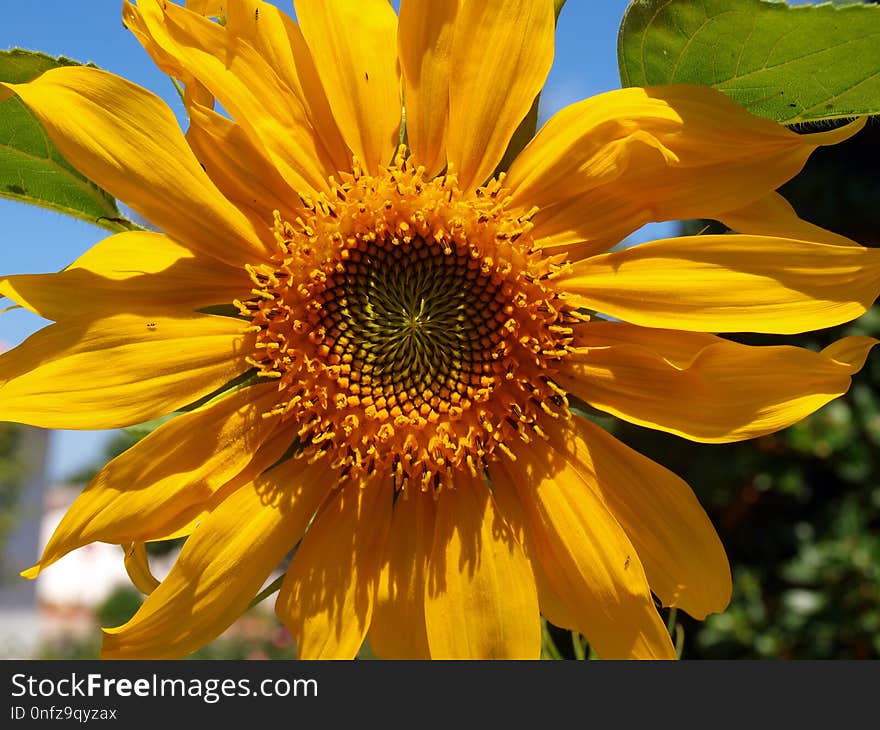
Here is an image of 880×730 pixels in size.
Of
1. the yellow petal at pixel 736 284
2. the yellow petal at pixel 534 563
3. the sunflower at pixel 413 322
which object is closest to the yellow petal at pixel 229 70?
the sunflower at pixel 413 322

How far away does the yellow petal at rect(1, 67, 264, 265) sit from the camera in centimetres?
111

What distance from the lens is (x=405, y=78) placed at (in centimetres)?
115

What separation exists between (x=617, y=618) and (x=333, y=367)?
52cm

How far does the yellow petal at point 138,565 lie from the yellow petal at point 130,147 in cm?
43

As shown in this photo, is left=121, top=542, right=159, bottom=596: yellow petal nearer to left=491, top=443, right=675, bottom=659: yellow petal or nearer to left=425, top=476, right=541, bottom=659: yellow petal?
left=425, top=476, right=541, bottom=659: yellow petal

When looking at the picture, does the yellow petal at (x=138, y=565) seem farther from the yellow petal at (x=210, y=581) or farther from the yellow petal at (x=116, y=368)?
the yellow petal at (x=116, y=368)

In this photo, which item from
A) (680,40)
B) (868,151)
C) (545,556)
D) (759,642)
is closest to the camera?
(680,40)

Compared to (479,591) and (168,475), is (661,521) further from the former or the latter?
(168,475)

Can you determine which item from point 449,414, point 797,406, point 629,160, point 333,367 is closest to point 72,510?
point 333,367

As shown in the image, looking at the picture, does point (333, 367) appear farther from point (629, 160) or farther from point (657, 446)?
point (657, 446)

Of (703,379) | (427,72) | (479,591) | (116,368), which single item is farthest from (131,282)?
(703,379)

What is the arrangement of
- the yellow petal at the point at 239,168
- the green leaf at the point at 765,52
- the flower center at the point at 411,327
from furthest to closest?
the flower center at the point at 411,327 → the yellow petal at the point at 239,168 → the green leaf at the point at 765,52

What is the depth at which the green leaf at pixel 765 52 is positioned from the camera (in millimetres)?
1057

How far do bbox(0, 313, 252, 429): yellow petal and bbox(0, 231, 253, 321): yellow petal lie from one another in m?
0.02
